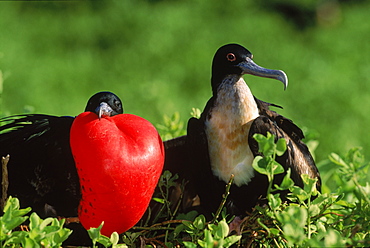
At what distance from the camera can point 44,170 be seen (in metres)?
1.15

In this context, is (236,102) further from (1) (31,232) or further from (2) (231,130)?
(1) (31,232)

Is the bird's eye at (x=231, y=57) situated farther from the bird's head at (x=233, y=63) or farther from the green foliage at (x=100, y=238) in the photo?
the green foliage at (x=100, y=238)

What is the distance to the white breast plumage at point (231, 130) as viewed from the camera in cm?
120

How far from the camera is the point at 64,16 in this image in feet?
15.8

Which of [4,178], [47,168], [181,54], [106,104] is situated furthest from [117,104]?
[181,54]

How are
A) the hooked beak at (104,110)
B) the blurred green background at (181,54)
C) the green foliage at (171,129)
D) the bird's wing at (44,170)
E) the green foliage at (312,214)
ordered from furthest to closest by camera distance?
the blurred green background at (181,54) → the green foliage at (171,129) → the bird's wing at (44,170) → the hooked beak at (104,110) → the green foliage at (312,214)

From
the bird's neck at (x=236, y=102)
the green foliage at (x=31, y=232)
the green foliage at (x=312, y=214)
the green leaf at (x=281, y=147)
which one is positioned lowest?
the green foliage at (x=312, y=214)

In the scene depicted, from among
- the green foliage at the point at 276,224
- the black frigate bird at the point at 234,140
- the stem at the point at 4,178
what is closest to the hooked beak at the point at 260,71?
the black frigate bird at the point at 234,140

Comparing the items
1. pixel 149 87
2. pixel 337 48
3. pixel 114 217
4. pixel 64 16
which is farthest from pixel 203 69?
pixel 114 217

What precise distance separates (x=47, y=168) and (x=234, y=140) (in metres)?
0.35

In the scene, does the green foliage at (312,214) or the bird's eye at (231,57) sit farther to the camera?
the bird's eye at (231,57)

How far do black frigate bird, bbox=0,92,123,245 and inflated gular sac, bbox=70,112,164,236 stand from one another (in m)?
0.11

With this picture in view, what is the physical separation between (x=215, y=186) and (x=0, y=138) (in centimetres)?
43

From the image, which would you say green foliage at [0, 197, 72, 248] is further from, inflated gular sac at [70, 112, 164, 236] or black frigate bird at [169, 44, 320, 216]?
black frigate bird at [169, 44, 320, 216]
